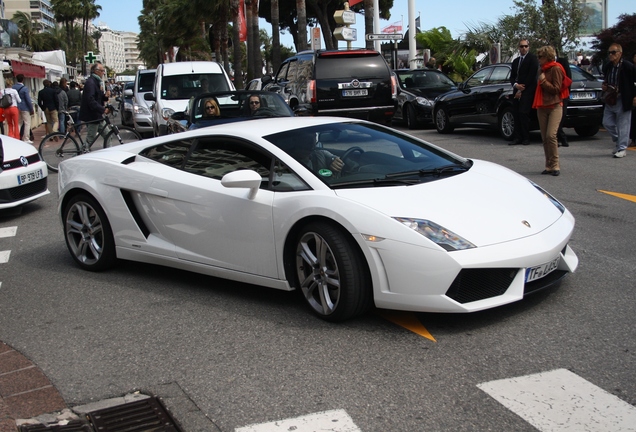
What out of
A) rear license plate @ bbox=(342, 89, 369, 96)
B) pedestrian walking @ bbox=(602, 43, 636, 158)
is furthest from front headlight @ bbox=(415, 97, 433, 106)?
pedestrian walking @ bbox=(602, 43, 636, 158)

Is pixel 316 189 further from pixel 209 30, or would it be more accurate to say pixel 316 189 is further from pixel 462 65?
pixel 209 30

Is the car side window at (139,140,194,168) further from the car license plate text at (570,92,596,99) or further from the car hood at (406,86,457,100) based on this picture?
the car hood at (406,86,457,100)

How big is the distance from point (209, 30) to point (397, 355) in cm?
8280

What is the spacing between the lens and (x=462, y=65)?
1223 inches

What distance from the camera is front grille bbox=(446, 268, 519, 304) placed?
4.48 metres

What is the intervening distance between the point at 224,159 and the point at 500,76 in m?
11.6

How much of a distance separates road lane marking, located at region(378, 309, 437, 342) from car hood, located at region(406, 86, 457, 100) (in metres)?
15.2

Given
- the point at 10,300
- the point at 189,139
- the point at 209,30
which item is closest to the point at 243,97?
the point at 189,139

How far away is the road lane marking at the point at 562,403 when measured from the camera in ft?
11.2

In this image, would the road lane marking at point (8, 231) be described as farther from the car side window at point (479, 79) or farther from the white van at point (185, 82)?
the car side window at point (479, 79)

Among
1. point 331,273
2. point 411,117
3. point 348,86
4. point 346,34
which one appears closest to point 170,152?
point 331,273

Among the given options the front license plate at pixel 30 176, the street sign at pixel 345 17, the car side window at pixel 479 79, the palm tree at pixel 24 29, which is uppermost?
the palm tree at pixel 24 29

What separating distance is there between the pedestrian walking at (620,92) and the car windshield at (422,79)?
331 inches

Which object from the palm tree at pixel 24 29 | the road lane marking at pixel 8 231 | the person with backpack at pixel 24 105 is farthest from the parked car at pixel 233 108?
the palm tree at pixel 24 29
